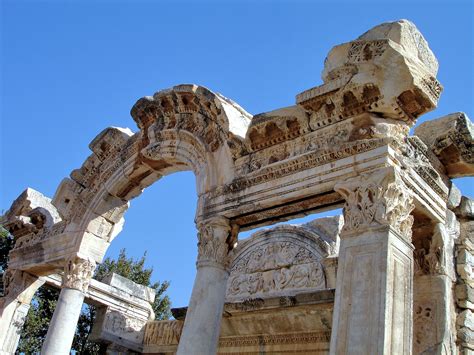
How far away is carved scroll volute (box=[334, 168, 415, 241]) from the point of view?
5.32 metres

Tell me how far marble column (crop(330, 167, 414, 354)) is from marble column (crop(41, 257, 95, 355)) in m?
5.24

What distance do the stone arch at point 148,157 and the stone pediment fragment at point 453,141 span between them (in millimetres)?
2330

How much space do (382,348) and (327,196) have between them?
1955mm

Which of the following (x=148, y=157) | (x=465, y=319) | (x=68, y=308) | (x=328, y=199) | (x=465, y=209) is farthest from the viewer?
(x=68, y=308)

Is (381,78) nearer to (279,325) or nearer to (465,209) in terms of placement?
(465,209)

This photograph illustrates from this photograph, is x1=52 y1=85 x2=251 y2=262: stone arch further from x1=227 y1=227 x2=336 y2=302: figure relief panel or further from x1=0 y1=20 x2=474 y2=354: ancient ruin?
x1=227 y1=227 x2=336 y2=302: figure relief panel

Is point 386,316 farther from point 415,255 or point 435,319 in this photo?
point 415,255

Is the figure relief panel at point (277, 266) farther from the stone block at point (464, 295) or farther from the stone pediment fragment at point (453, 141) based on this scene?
the stone pediment fragment at point (453, 141)

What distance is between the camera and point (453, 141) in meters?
6.25

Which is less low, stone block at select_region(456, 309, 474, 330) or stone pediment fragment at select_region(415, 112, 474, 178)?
stone pediment fragment at select_region(415, 112, 474, 178)

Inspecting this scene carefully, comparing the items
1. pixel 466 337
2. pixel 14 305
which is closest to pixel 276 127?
pixel 466 337

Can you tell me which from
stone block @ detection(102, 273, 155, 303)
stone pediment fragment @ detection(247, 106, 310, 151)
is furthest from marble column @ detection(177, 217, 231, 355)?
stone block @ detection(102, 273, 155, 303)

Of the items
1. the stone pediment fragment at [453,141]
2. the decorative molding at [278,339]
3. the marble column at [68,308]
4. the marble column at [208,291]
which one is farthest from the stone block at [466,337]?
the marble column at [68,308]

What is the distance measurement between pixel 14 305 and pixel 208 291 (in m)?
5.68
